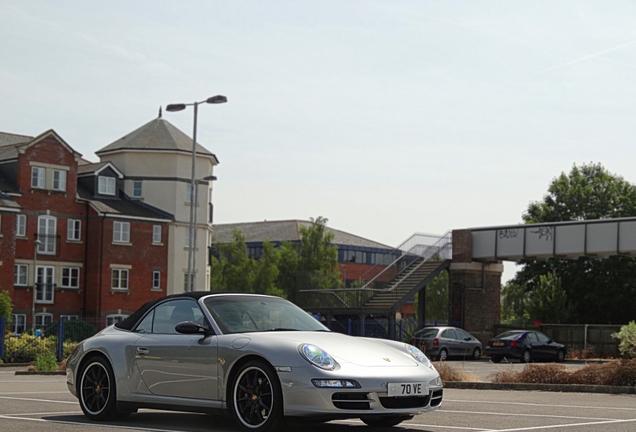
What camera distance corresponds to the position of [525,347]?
4025 cm

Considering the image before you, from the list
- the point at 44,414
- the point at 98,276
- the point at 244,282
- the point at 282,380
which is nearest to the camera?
the point at 282,380

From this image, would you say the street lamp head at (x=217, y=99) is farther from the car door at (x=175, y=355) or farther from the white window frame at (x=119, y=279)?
the white window frame at (x=119, y=279)

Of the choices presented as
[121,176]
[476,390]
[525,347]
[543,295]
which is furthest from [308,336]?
[121,176]

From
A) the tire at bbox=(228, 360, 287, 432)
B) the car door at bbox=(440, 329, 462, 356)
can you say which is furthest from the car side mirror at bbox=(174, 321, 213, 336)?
the car door at bbox=(440, 329, 462, 356)

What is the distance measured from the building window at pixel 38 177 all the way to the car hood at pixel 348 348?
54921mm

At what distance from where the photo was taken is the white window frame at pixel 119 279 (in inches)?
2554

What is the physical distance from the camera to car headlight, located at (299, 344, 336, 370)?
351 inches

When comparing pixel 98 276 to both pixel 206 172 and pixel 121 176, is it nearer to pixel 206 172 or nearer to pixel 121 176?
pixel 121 176

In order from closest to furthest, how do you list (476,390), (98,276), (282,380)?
(282,380), (476,390), (98,276)

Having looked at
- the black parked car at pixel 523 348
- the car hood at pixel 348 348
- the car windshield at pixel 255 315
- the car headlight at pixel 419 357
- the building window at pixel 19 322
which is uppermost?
the car windshield at pixel 255 315

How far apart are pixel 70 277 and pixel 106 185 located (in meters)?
7.65

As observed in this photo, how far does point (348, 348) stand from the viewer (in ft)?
30.6

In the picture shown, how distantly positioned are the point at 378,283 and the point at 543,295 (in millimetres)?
9391

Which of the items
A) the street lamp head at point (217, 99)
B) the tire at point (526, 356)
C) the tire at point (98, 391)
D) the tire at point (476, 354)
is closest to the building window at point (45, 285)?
the street lamp head at point (217, 99)
